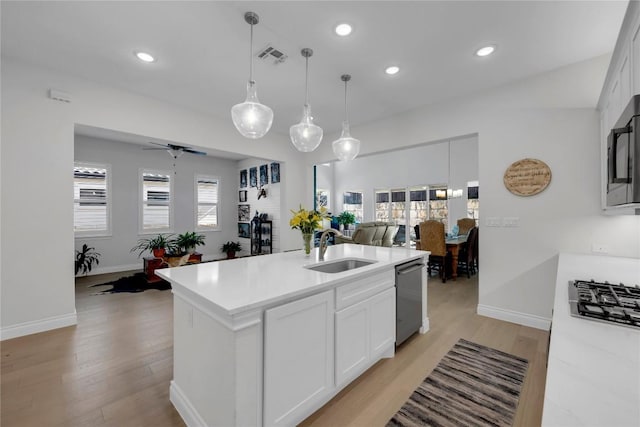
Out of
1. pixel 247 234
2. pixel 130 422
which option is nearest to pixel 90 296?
pixel 130 422

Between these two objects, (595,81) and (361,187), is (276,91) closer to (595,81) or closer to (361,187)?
(595,81)

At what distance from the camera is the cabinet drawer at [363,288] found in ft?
6.08

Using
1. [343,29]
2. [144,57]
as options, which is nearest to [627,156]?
[343,29]

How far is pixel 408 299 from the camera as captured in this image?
103 inches

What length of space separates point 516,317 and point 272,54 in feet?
13.0

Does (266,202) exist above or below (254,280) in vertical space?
above

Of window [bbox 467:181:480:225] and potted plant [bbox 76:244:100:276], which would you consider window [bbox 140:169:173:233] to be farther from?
window [bbox 467:181:480:225]

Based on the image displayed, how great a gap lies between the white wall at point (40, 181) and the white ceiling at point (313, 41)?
0.22m

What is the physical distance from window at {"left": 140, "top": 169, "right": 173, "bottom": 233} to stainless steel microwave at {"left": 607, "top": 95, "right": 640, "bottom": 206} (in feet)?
24.8

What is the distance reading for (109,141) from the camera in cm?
587

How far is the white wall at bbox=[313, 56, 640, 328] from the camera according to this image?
2723 mm

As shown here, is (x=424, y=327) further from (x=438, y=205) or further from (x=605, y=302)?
(x=438, y=205)

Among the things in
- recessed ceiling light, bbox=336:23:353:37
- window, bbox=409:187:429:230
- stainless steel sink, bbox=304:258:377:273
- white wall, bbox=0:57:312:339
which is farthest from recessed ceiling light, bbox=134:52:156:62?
window, bbox=409:187:429:230

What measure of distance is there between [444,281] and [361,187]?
17.4 feet
